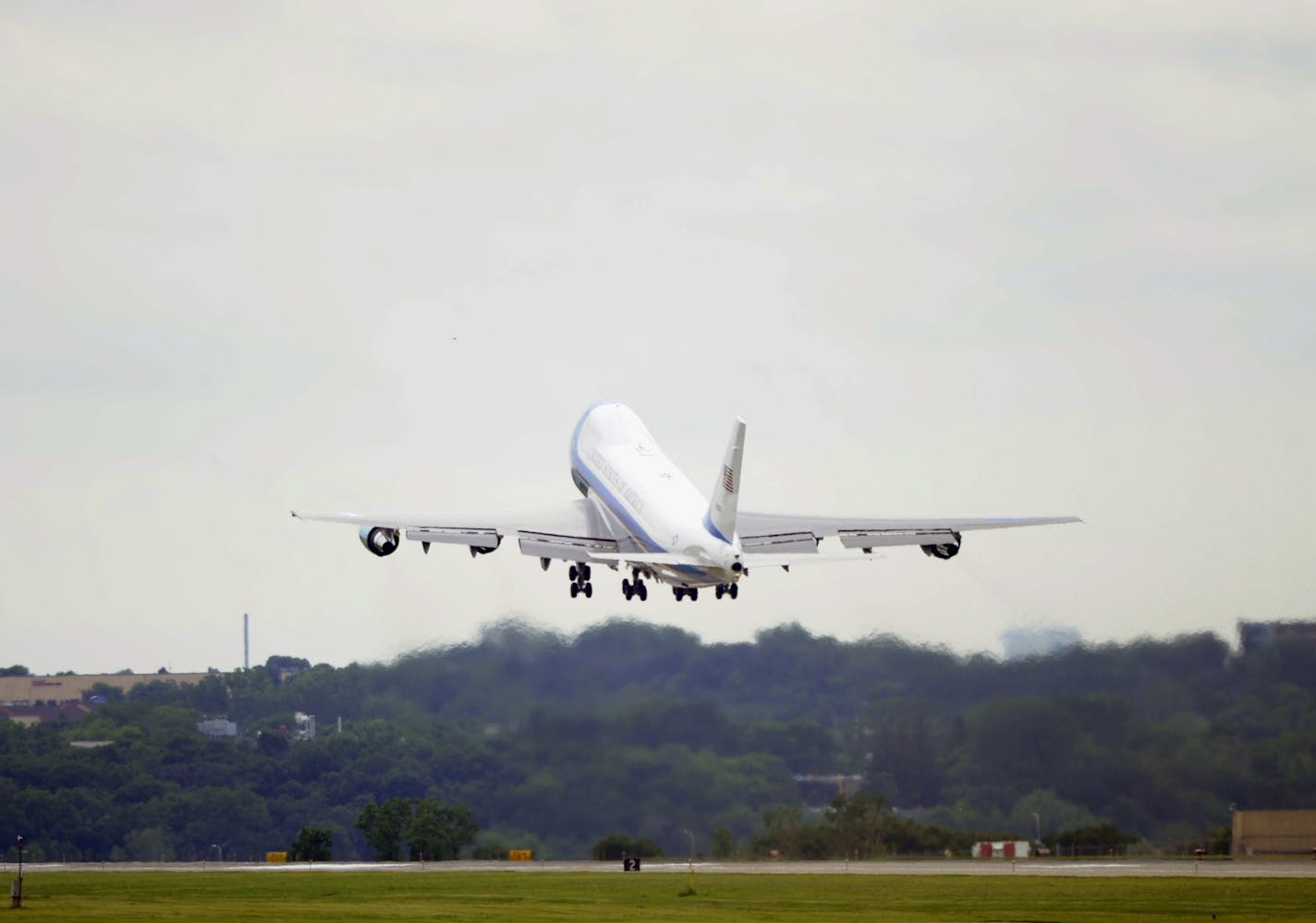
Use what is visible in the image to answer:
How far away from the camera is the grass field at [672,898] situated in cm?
8569

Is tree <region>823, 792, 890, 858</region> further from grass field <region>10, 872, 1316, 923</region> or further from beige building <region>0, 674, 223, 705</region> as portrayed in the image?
beige building <region>0, 674, 223, 705</region>

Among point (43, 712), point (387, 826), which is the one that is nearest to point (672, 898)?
point (387, 826)

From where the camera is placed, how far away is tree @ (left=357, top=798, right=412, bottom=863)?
131125 millimetres

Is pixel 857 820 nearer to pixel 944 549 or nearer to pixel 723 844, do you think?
pixel 723 844

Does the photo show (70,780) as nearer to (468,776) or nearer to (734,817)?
(468,776)

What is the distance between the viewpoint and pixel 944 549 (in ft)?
346

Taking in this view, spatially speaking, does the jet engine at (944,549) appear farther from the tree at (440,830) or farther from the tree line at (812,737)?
the tree at (440,830)

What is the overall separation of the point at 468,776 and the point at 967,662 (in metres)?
26.7

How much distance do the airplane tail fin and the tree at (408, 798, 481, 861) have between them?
3661 cm

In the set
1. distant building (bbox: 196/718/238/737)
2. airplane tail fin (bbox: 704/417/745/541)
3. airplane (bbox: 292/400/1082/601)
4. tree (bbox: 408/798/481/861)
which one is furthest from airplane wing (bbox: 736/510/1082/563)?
distant building (bbox: 196/718/238/737)

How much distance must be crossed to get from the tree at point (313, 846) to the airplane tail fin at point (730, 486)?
161ft

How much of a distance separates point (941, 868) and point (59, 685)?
255ft

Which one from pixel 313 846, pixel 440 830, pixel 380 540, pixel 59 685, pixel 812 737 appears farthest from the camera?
pixel 59 685

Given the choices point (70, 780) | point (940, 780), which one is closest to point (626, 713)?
point (940, 780)
